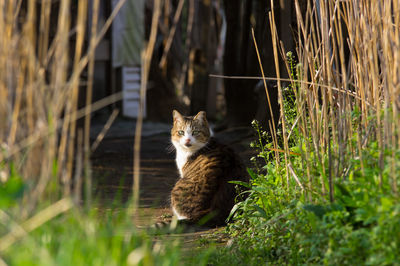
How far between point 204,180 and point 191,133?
69cm

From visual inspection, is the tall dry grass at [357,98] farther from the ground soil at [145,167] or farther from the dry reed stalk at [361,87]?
the ground soil at [145,167]

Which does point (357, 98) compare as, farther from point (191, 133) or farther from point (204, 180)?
point (191, 133)

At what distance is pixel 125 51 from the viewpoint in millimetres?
10148

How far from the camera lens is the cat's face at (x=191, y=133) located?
186 inches

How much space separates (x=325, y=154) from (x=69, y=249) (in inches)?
59.9

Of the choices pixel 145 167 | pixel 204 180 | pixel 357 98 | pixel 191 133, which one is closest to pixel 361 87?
pixel 357 98

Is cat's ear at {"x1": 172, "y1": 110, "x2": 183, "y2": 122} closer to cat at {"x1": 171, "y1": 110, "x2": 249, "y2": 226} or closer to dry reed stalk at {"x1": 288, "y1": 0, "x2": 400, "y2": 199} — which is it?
cat at {"x1": 171, "y1": 110, "x2": 249, "y2": 226}

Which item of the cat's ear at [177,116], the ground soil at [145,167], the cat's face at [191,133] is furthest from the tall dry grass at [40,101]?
the cat's ear at [177,116]

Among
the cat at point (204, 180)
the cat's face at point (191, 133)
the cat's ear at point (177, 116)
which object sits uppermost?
the cat's ear at point (177, 116)

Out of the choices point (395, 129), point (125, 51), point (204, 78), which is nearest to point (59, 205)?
point (395, 129)

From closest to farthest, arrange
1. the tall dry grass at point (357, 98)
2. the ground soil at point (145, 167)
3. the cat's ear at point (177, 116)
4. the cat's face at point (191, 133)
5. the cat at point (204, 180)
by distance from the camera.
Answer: the tall dry grass at point (357, 98) < the cat at point (204, 180) < the ground soil at point (145, 167) < the cat's face at point (191, 133) < the cat's ear at point (177, 116)

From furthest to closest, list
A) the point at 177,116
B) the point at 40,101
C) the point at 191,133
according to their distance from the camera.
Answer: the point at 177,116, the point at 191,133, the point at 40,101

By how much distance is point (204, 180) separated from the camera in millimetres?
4156

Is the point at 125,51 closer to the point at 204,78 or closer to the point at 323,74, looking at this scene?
the point at 204,78
